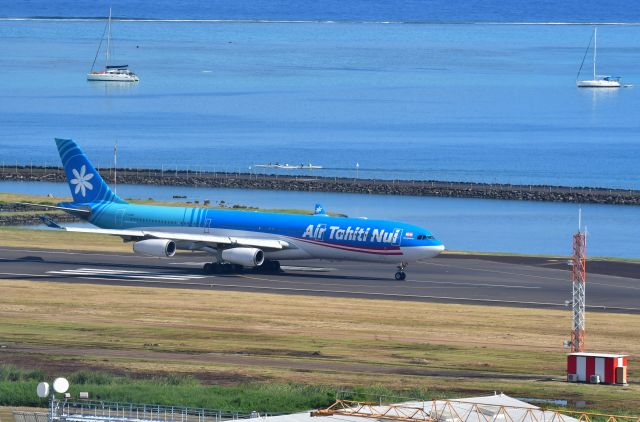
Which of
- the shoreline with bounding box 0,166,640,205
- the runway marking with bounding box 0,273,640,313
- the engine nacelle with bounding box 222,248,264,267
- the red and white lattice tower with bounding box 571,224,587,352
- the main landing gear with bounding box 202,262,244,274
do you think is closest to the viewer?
the red and white lattice tower with bounding box 571,224,587,352

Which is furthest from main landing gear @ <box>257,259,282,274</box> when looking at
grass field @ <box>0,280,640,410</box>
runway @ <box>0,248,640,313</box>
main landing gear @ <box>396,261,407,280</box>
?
grass field @ <box>0,280,640,410</box>

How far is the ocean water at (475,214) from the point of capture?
129 meters

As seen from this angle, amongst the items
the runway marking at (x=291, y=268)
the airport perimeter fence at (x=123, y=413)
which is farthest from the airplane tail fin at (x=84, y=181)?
the airport perimeter fence at (x=123, y=413)

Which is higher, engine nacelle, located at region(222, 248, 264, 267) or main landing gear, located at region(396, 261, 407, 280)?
engine nacelle, located at region(222, 248, 264, 267)

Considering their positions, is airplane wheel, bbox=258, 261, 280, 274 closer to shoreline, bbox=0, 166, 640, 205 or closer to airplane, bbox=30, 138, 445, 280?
airplane, bbox=30, 138, 445, 280

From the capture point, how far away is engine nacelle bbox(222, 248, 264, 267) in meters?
87.3

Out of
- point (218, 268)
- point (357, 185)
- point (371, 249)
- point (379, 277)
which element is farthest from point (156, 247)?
point (357, 185)

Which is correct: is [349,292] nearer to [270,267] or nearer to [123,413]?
[270,267]

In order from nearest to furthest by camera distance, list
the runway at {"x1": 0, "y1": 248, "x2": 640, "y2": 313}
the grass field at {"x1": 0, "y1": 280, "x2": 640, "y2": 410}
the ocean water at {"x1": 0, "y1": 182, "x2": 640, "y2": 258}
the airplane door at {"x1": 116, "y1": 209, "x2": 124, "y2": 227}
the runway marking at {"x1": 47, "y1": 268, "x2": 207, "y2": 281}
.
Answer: the grass field at {"x1": 0, "y1": 280, "x2": 640, "y2": 410}
the runway at {"x1": 0, "y1": 248, "x2": 640, "y2": 313}
the runway marking at {"x1": 47, "y1": 268, "x2": 207, "y2": 281}
the airplane door at {"x1": 116, "y1": 209, "x2": 124, "y2": 227}
the ocean water at {"x1": 0, "y1": 182, "x2": 640, "y2": 258}

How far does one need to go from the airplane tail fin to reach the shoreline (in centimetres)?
7017

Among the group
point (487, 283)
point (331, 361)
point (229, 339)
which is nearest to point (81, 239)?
point (487, 283)

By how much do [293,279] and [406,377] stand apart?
32.1 metres

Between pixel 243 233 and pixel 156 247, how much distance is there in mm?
5602

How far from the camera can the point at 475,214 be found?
14850 centimetres
